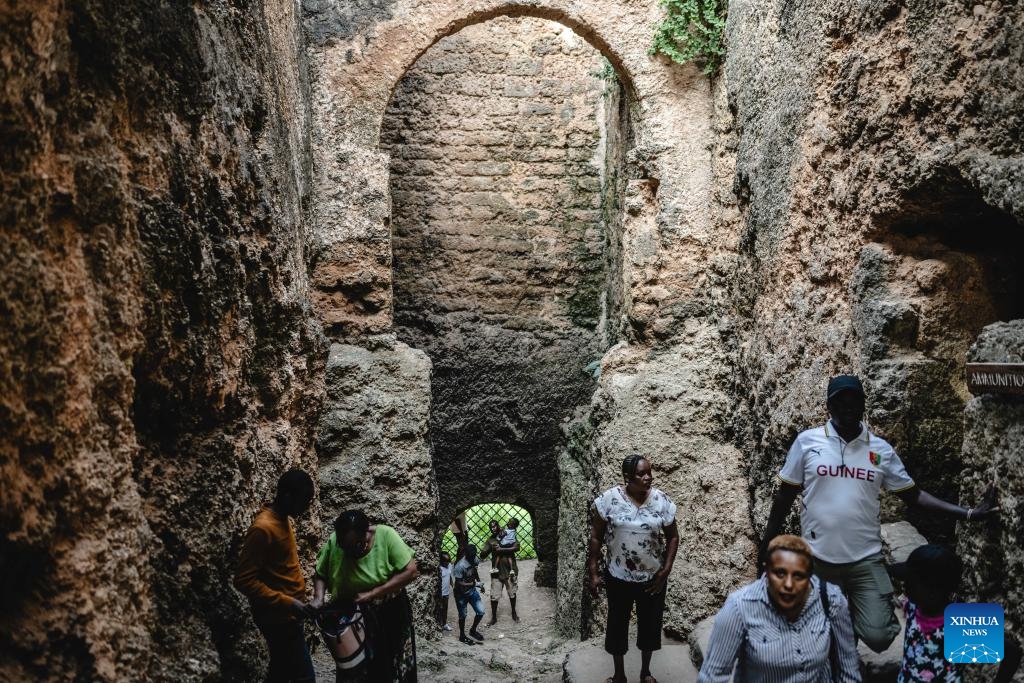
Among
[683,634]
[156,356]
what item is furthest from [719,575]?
[156,356]

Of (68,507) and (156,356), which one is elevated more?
(156,356)

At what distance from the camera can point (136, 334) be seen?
102 inches

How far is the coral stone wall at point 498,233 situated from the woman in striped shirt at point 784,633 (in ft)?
19.2

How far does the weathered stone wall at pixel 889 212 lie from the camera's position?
299 centimetres

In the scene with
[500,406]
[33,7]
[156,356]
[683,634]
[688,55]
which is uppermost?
[688,55]

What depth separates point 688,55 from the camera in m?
5.76

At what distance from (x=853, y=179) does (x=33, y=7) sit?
3283mm

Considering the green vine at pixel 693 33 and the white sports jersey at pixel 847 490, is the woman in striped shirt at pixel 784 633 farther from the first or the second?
the green vine at pixel 693 33

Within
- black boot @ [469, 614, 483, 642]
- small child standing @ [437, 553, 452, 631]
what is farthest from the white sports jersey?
small child standing @ [437, 553, 452, 631]

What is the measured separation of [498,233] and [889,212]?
4.79 metres

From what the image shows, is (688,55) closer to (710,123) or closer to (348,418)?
(710,123)

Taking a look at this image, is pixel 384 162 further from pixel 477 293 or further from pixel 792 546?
pixel 792 546

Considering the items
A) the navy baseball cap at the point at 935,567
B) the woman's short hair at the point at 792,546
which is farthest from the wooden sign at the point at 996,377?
the woman's short hair at the point at 792,546

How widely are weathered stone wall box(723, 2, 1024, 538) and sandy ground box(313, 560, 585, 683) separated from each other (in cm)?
176
